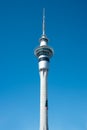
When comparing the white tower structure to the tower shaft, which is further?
the white tower structure

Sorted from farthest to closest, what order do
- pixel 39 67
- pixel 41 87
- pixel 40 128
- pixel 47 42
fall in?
pixel 47 42
pixel 39 67
pixel 41 87
pixel 40 128

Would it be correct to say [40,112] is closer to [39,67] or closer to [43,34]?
[39,67]

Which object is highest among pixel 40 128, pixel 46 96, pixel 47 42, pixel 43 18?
pixel 43 18

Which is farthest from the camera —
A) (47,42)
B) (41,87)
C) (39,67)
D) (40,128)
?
(47,42)

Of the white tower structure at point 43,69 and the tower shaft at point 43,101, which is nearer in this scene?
the tower shaft at point 43,101

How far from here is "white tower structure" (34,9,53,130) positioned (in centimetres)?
15612

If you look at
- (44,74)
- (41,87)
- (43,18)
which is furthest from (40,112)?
(43,18)

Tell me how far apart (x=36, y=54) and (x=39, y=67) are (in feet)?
41.9

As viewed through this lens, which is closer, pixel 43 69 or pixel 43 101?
pixel 43 101

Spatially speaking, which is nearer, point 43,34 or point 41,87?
point 41,87

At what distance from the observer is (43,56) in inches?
7116

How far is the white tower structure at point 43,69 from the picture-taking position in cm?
15612

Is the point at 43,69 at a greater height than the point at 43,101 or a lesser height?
greater

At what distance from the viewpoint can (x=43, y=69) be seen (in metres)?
175
